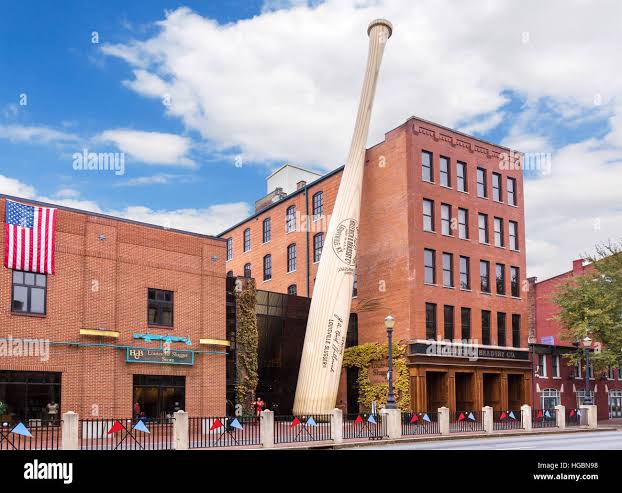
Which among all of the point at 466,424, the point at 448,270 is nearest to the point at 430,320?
the point at 448,270

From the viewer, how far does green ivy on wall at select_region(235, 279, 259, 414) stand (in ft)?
119

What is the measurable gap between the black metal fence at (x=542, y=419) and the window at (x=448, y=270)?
346 inches

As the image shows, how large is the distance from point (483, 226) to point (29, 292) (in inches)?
1134

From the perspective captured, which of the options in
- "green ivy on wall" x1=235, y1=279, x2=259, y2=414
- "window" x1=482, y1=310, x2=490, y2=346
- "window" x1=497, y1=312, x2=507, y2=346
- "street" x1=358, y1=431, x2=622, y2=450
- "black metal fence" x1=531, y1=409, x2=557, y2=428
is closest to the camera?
"street" x1=358, y1=431, x2=622, y2=450

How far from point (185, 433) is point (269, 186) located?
42737 millimetres

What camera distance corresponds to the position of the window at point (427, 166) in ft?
141

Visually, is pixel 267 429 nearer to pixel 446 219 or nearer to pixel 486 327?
pixel 446 219

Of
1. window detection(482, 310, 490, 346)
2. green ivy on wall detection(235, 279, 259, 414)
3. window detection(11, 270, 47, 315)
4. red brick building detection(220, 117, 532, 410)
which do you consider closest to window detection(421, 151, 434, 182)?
red brick building detection(220, 117, 532, 410)

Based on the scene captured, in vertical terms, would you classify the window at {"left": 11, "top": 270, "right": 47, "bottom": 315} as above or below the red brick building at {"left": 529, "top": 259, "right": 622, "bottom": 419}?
above

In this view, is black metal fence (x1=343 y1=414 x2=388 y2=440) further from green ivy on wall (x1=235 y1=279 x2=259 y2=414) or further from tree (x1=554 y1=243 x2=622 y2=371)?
tree (x1=554 y1=243 x2=622 y2=371)

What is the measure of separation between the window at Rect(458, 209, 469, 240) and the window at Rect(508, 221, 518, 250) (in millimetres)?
4097

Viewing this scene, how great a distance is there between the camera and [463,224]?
45.0m

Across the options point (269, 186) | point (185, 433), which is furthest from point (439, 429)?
point (269, 186)
